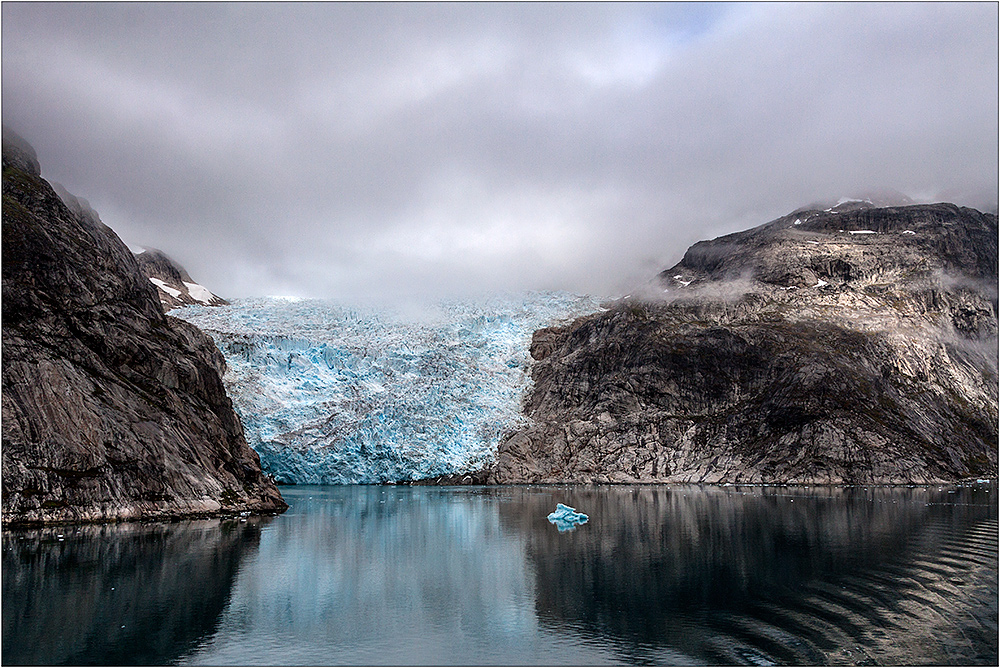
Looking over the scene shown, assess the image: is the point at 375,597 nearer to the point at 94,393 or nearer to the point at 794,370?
the point at 94,393

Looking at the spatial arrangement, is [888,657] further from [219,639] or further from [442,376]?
[442,376]

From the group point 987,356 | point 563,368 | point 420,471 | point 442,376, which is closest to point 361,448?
point 420,471

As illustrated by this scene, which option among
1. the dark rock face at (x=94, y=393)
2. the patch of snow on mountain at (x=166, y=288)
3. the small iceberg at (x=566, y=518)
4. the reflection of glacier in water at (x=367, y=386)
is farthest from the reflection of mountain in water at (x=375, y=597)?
the patch of snow on mountain at (x=166, y=288)

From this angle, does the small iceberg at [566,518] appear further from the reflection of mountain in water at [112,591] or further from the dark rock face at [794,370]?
the dark rock face at [794,370]

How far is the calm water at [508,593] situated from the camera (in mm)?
21391

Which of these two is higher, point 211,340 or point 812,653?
point 211,340

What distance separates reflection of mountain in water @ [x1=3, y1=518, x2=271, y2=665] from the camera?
839 inches

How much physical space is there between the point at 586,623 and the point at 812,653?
736 centimetres

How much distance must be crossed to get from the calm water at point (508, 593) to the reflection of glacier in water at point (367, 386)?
56941mm

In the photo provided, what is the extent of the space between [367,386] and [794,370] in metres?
→ 73.7

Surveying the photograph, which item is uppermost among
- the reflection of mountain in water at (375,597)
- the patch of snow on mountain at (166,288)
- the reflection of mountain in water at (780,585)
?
the patch of snow on mountain at (166,288)

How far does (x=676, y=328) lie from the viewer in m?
144

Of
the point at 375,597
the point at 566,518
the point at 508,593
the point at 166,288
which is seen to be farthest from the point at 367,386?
the point at 508,593

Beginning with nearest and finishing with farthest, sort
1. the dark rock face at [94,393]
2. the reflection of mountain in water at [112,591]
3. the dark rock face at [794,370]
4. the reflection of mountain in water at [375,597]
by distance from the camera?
the reflection of mountain in water at [112,591] < the reflection of mountain in water at [375,597] < the dark rock face at [94,393] < the dark rock face at [794,370]
